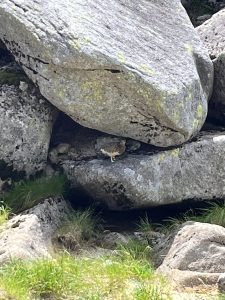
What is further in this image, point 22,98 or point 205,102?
point 205,102

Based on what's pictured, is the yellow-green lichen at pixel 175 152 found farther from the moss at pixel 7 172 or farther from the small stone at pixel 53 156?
the moss at pixel 7 172

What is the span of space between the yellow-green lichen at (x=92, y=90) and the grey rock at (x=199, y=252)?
3153 mm

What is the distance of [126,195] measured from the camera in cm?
1203

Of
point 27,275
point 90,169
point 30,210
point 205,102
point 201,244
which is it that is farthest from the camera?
point 205,102

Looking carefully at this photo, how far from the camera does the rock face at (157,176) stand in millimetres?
12000

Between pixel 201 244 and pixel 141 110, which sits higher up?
pixel 141 110

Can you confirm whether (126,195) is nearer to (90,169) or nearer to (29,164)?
(90,169)

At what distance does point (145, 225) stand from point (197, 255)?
6.74 feet

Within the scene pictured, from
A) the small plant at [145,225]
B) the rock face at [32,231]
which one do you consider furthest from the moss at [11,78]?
the small plant at [145,225]

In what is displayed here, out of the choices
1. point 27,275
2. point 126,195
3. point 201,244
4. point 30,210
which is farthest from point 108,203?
point 27,275

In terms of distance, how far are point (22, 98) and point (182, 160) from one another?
11.7 feet

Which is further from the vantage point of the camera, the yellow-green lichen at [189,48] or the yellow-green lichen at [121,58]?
the yellow-green lichen at [189,48]

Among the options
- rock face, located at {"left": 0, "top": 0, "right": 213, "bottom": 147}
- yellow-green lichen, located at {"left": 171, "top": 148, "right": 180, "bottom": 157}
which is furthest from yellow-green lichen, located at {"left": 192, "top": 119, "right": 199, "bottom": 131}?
yellow-green lichen, located at {"left": 171, "top": 148, "right": 180, "bottom": 157}

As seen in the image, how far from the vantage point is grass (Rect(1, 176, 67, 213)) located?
11570 mm
